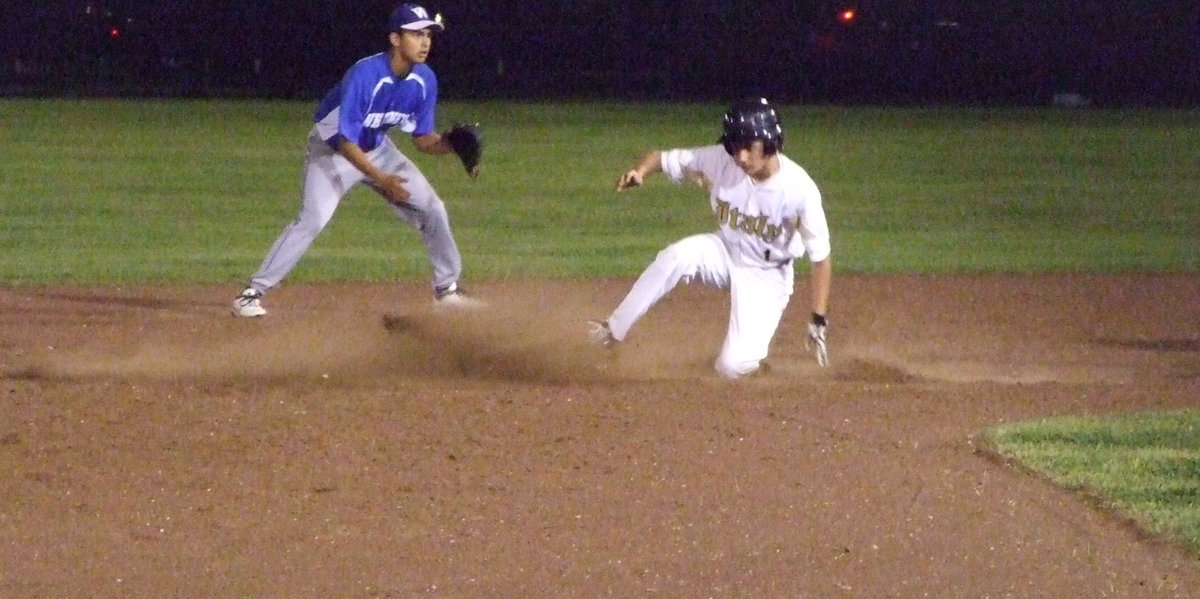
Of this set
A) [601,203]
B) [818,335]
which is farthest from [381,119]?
[601,203]

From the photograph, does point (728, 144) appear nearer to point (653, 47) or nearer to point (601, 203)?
point (601, 203)

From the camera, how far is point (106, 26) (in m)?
42.6

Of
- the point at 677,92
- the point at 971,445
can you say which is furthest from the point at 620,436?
the point at 677,92

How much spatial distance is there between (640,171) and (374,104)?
2066 millimetres

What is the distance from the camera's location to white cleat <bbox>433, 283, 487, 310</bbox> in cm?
917

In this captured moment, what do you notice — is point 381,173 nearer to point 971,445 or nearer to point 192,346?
point 192,346

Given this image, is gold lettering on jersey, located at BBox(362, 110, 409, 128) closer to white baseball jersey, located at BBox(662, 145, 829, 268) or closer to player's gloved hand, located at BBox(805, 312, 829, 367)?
white baseball jersey, located at BBox(662, 145, 829, 268)

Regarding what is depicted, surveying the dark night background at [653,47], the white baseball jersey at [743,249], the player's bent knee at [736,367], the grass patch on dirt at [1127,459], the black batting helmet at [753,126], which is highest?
the black batting helmet at [753,126]

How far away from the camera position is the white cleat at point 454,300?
9.17 m

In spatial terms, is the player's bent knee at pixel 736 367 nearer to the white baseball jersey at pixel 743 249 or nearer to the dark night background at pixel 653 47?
the white baseball jersey at pixel 743 249

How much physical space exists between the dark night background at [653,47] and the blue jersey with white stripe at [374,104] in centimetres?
2715

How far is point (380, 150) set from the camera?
893cm

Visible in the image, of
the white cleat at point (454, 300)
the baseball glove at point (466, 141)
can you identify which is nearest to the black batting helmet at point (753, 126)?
the baseball glove at point (466, 141)

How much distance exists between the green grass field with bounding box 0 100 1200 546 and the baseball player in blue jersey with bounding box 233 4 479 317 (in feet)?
6.73
